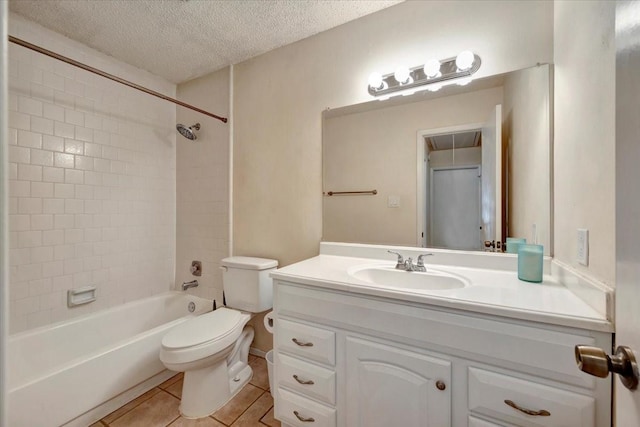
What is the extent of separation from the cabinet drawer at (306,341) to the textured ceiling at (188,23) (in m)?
1.78

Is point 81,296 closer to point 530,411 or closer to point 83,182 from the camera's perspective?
point 83,182

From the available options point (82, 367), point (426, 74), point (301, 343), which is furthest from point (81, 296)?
point (426, 74)

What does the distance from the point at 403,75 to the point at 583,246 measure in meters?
1.14

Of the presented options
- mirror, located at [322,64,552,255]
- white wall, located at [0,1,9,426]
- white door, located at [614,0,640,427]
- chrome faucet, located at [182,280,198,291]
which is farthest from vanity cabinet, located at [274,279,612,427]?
chrome faucet, located at [182,280,198,291]

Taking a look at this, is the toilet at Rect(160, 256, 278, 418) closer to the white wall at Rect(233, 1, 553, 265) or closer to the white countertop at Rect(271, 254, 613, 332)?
the white wall at Rect(233, 1, 553, 265)

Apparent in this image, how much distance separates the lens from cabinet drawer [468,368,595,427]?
0.72 m

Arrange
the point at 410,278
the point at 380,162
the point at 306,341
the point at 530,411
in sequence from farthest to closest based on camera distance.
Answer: the point at 380,162
the point at 410,278
the point at 306,341
the point at 530,411

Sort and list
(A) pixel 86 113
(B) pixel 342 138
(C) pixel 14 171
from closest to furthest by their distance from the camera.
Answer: (C) pixel 14 171
(B) pixel 342 138
(A) pixel 86 113

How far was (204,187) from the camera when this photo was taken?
7.56ft

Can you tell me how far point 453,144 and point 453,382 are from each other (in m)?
1.12

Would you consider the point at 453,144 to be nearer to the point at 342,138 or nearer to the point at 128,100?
the point at 342,138

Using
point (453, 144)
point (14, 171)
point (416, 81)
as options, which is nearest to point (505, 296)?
point (453, 144)

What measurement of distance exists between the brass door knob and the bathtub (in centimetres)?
201

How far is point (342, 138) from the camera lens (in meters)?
1.71
